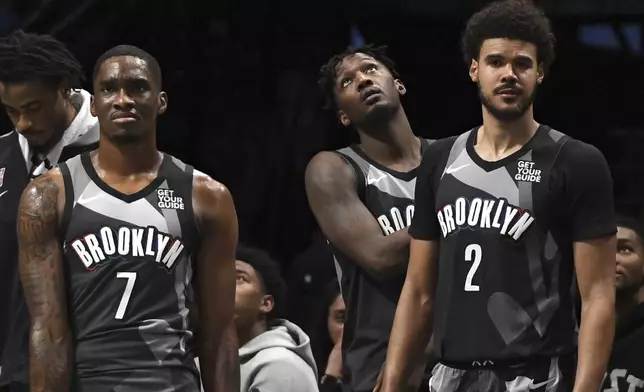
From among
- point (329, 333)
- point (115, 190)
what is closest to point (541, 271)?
point (115, 190)

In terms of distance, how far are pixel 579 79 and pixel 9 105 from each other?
286 centimetres

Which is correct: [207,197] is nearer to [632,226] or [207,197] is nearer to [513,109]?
[513,109]

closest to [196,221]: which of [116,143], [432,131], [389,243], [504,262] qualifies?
[116,143]

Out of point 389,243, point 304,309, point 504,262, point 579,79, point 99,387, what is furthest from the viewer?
point 579,79

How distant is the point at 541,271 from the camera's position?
2.81 metres

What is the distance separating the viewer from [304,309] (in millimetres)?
4879

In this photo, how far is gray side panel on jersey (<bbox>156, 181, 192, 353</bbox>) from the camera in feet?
10.0

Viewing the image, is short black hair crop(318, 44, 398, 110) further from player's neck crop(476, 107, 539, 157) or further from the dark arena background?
the dark arena background

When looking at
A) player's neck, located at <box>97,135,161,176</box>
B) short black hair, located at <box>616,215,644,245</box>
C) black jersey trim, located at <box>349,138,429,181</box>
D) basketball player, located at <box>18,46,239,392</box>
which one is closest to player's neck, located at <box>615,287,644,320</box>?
short black hair, located at <box>616,215,644,245</box>

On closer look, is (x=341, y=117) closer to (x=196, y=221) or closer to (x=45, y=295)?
(x=196, y=221)

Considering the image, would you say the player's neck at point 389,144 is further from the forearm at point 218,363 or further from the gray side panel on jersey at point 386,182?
the forearm at point 218,363

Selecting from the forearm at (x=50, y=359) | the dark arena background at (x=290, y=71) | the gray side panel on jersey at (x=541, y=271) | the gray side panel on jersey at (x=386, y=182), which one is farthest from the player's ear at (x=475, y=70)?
the dark arena background at (x=290, y=71)

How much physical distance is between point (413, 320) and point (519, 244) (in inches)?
12.1

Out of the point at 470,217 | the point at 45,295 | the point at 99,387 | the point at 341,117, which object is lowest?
the point at 99,387
